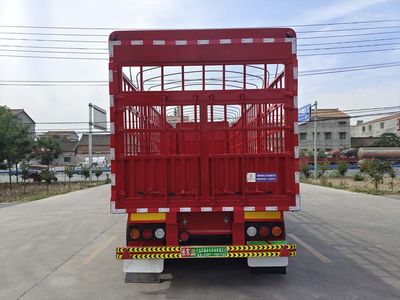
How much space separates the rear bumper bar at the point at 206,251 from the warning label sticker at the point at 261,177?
2.77 feet

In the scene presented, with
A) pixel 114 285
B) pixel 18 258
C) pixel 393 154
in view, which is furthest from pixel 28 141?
pixel 393 154

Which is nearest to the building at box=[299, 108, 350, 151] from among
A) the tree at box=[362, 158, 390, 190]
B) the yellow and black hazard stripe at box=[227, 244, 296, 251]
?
the tree at box=[362, 158, 390, 190]

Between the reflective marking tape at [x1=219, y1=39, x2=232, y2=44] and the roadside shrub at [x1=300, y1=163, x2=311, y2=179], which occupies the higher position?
the reflective marking tape at [x1=219, y1=39, x2=232, y2=44]

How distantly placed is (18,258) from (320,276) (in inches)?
213

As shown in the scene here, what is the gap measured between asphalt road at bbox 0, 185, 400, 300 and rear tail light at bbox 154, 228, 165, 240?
2.36ft

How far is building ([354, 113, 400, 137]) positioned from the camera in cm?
9514

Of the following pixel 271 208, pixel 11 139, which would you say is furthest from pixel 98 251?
pixel 11 139

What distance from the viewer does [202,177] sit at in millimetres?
5785

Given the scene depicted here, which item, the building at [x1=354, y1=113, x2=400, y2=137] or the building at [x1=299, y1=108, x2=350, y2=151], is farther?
the building at [x1=354, y1=113, x2=400, y2=137]

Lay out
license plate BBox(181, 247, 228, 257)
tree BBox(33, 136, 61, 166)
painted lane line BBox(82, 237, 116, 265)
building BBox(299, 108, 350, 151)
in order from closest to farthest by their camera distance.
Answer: license plate BBox(181, 247, 228, 257), painted lane line BBox(82, 237, 116, 265), tree BBox(33, 136, 61, 166), building BBox(299, 108, 350, 151)

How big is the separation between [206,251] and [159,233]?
0.69m

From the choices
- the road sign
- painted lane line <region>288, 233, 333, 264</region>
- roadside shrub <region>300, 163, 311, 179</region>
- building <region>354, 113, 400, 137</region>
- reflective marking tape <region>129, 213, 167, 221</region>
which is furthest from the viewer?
building <region>354, 113, 400, 137</region>

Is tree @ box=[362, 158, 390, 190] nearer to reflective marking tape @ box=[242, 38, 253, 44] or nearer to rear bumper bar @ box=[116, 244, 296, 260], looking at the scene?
rear bumper bar @ box=[116, 244, 296, 260]

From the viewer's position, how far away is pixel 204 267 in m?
7.25
